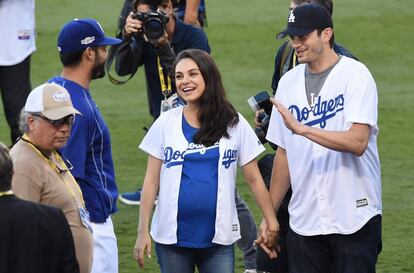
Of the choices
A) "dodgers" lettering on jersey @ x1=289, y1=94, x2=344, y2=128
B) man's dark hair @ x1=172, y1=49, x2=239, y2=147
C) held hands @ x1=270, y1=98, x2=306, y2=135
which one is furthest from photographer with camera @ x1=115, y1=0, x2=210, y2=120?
held hands @ x1=270, y1=98, x2=306, y2=135

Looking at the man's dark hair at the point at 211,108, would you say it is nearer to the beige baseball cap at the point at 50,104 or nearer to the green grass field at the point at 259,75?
the beige baseball cap at the point at 50,104

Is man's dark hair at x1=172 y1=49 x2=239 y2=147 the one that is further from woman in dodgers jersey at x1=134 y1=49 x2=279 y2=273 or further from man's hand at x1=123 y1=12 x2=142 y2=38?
man's hand at x1=123 y1=12 x2=142 y2=38

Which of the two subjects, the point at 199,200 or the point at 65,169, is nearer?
the point at 65,169

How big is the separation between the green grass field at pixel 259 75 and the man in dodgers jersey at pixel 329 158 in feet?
6.54

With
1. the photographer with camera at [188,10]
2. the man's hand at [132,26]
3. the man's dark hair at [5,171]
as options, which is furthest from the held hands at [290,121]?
the photographer with camera at [188,10]

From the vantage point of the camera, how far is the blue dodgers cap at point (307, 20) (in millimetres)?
6625

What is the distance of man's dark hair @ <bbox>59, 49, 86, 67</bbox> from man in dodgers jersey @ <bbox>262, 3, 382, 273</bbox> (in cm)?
114

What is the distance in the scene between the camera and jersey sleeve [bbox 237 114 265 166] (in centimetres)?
682

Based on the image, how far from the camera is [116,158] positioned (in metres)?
11.5

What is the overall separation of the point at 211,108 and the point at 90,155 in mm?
722

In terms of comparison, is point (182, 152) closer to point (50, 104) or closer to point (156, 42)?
point (50, 104)

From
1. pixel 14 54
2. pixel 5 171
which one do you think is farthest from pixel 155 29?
pixel 5 171

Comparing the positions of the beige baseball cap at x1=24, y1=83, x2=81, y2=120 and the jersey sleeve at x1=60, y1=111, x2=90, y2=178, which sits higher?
the beige baseball cap at x1=24, y1=83, x2=81, y2=120

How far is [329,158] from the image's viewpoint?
6.60 meters
